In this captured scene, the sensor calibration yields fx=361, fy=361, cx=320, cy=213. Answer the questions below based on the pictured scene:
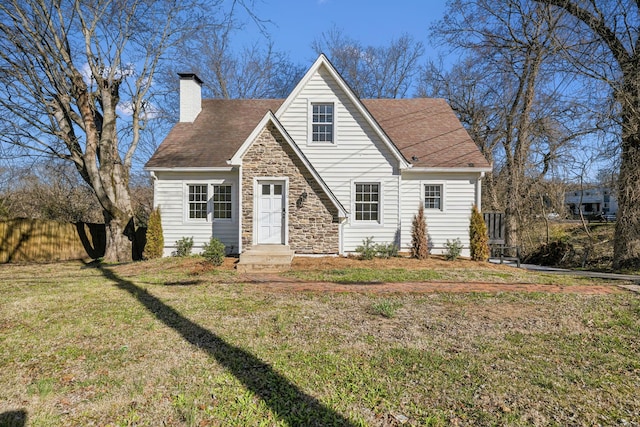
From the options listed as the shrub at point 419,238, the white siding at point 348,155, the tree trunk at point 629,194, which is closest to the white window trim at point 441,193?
the shrub at point 419,238

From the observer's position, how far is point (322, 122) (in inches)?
544

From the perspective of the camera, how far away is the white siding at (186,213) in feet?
46.3

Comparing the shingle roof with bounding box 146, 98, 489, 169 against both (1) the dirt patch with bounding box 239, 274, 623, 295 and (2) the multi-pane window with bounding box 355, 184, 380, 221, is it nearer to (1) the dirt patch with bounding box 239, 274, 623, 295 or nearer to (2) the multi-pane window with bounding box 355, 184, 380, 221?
(2) the multi-pane window with bounding box 355, 184, 380, 221

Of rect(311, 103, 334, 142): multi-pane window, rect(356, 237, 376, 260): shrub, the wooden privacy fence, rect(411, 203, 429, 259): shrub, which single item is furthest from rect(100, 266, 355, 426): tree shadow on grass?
the wooden privacy fence

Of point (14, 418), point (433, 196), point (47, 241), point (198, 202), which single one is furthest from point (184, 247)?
point (14, 418)

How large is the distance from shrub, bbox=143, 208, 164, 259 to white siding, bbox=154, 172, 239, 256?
18.4 inches

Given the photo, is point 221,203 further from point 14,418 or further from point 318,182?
point 14,418

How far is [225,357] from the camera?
4.48 meters

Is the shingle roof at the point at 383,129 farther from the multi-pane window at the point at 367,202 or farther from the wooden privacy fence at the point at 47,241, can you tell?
the wooden privacy fence at the point at 47,241

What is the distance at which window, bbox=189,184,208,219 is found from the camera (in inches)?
562

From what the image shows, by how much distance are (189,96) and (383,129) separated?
9046mm

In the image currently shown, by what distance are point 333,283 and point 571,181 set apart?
44.5 ft

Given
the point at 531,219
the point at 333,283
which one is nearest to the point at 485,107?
the point at 531,219

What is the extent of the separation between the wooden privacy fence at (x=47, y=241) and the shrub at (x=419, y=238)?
1480 centimetres
